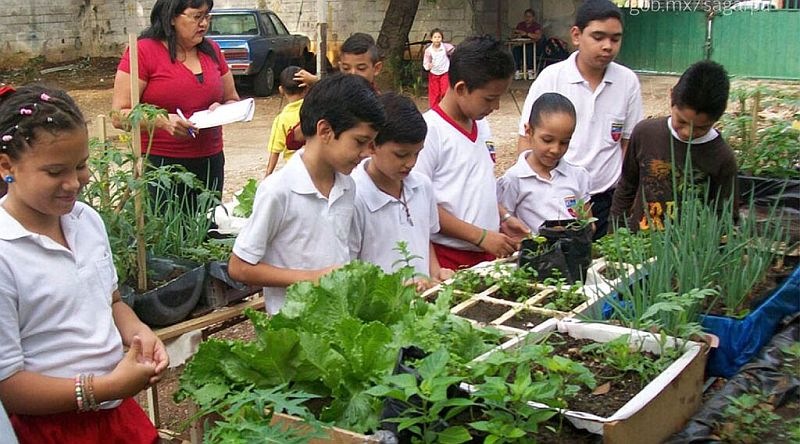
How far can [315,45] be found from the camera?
1948cm

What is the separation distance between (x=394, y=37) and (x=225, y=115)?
13188mm

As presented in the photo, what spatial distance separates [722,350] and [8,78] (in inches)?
741

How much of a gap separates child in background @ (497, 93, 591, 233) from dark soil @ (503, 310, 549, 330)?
3.48 feet

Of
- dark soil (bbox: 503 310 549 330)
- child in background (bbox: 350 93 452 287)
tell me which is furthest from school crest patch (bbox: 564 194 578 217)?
dark soil (bbox: 503 310 549 330)

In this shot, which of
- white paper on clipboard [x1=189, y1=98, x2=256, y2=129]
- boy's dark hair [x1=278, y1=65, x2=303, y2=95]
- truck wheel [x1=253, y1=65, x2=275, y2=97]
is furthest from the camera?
truck wheel [x1=253, y1=65, x2=275, y2=97]

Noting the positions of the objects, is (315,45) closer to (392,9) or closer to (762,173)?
(392,9)

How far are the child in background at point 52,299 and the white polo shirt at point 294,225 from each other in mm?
576

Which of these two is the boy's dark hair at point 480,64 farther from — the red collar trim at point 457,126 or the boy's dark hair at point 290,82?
the boy's dark hair at point 290,82

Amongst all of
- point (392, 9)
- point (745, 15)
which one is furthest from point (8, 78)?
point (745, 15)

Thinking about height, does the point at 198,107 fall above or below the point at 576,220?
above

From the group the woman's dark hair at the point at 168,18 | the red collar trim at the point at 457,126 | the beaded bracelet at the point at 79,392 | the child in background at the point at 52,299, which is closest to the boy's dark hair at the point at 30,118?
the child in background at the point at 52,299

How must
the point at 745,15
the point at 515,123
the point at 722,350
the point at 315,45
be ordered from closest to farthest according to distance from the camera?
the point at 722,350 < the point at 515,123 < the point at 745,15 < the point at 315,45

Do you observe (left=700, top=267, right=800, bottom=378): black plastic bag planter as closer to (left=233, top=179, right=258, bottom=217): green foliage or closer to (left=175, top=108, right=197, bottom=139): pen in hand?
(left=233, top=179, right=258, bottom=217): green foliage

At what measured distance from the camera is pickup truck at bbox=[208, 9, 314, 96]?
628 inches
